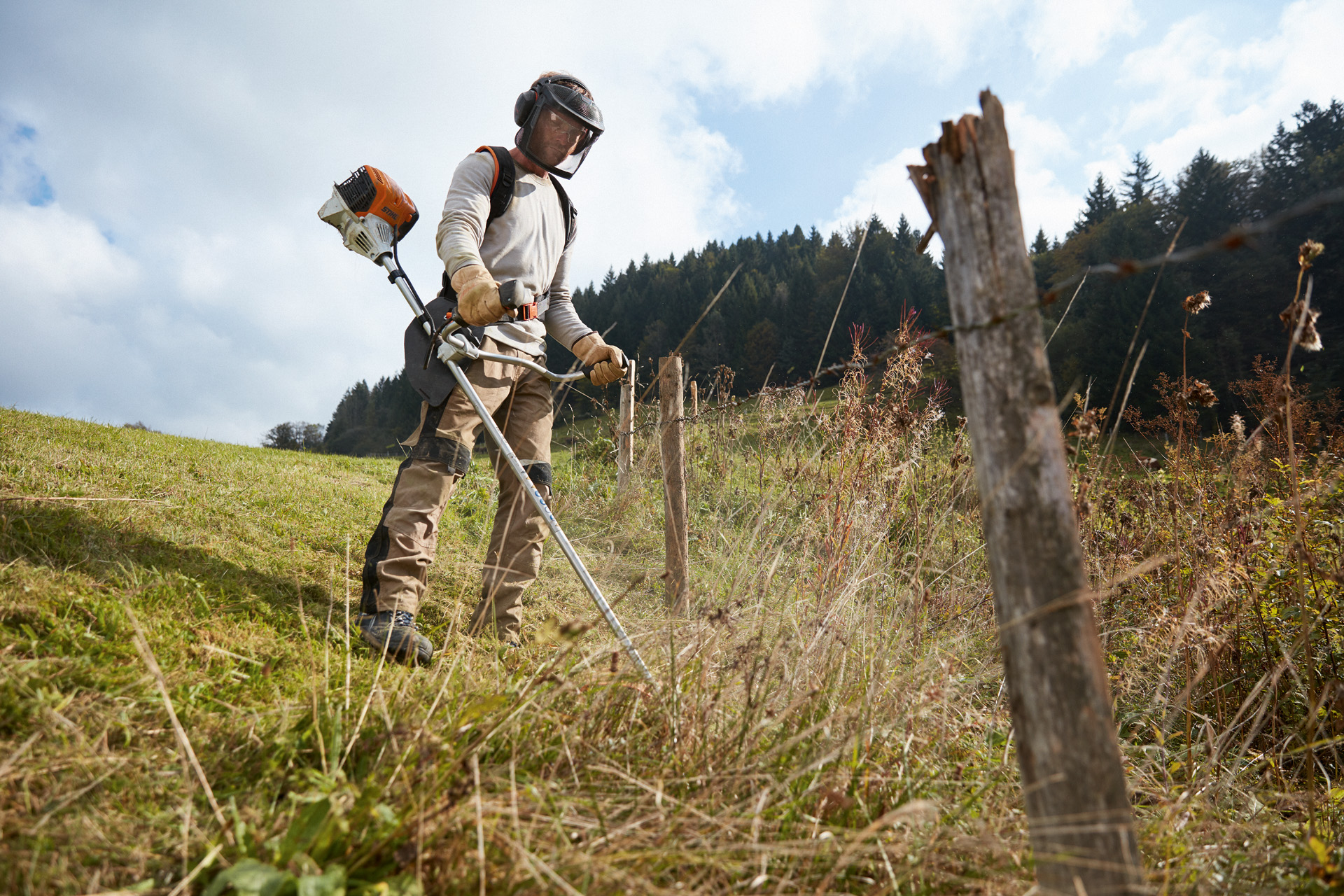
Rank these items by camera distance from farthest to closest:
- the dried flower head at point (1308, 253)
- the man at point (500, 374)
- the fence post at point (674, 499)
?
the fence post at point (674, 499)
the man at point (500, 374)
the dried flower head at point (1308, 253)

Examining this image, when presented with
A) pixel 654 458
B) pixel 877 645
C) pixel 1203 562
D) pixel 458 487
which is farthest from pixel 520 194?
pixel 458 487

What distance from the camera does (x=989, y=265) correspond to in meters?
1.16

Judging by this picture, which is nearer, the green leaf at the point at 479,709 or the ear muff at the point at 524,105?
the green leaf at the point at 479,709

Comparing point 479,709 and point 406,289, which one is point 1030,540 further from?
point 406,289

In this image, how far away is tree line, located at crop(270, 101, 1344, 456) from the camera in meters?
21.2

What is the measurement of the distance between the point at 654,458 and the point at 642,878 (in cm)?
537

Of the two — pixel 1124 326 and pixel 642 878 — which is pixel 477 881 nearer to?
pixel 642 878

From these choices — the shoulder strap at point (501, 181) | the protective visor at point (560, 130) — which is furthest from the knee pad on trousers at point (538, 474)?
the protective visor at point (560, 130)

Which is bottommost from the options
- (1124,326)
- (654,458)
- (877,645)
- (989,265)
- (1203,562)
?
(877,645)

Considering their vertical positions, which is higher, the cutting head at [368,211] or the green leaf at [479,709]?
the cutting head at [368,211]

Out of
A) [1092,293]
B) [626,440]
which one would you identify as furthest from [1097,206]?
[626,440]

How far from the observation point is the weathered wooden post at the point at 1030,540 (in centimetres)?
109

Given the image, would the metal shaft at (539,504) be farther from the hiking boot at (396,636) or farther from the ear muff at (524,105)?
the ear muff at (524,105)

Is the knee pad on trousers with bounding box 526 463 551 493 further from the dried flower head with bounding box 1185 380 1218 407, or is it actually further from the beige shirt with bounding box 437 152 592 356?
the dried flower head with bounding box 1185 380 1218 407
